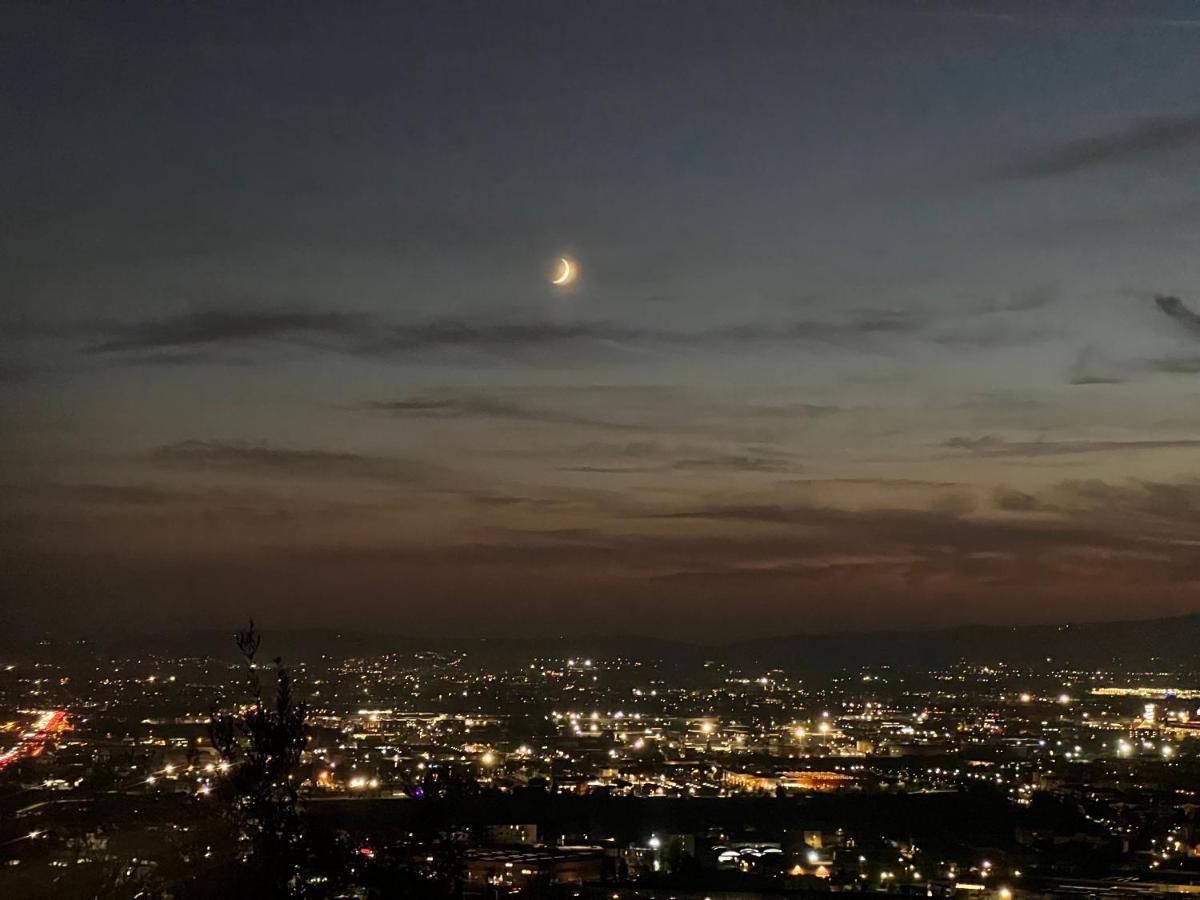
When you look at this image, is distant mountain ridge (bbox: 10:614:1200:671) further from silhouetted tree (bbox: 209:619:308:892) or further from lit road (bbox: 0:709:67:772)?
silhouetted tree (bbox: 209:619:308:892)

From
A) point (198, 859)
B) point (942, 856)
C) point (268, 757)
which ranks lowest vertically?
point (942, 856)

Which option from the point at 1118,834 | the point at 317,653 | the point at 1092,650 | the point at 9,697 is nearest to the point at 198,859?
the point at 1118,834

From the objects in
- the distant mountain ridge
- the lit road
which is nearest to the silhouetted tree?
the lit road

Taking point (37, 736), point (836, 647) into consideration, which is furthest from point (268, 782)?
point (836, 647)

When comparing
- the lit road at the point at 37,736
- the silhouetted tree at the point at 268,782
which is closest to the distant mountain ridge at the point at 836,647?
the lit road at the point at 37,736

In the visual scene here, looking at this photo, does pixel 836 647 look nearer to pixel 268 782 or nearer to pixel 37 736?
pixel 37 736

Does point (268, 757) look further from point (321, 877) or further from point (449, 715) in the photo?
point (449, 715)
